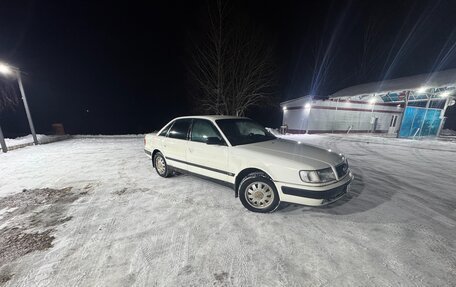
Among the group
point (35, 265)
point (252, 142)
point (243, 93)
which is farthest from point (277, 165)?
point (243, 93)

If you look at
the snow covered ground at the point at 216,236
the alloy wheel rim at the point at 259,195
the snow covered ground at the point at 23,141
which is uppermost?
the alloy wheel rim at the point at 259,195

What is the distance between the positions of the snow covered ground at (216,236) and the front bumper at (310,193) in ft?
1.34

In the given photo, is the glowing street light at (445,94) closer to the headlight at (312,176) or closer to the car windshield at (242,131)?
the car windshield at (242,131)

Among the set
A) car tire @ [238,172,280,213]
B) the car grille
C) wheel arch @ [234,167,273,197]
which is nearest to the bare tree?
wheel arch @ [234,167,273,197]

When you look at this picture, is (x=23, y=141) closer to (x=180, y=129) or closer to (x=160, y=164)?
(x=160, y=164)

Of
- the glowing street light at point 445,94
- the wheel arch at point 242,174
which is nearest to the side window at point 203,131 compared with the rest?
the wheel arch at point 242,174

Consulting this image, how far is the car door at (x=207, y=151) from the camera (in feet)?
11.9

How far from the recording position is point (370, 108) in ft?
62.1

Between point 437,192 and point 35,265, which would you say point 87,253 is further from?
point 437,192

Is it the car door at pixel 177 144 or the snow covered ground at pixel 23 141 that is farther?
the snow covered ground at pixel 23 141

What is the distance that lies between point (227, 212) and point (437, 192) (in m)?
4.79

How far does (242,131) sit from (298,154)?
1.35 meters

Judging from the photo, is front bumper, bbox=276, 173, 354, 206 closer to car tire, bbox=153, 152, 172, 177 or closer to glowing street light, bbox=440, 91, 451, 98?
car tire, bbox=153, 152, 172, 177

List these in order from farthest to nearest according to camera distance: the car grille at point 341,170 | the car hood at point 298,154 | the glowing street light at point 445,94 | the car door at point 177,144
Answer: the glowing street light at point 445,94 → the car door at point 177,144 → the car grille at point 341,170 → the car hood at point 298,154
